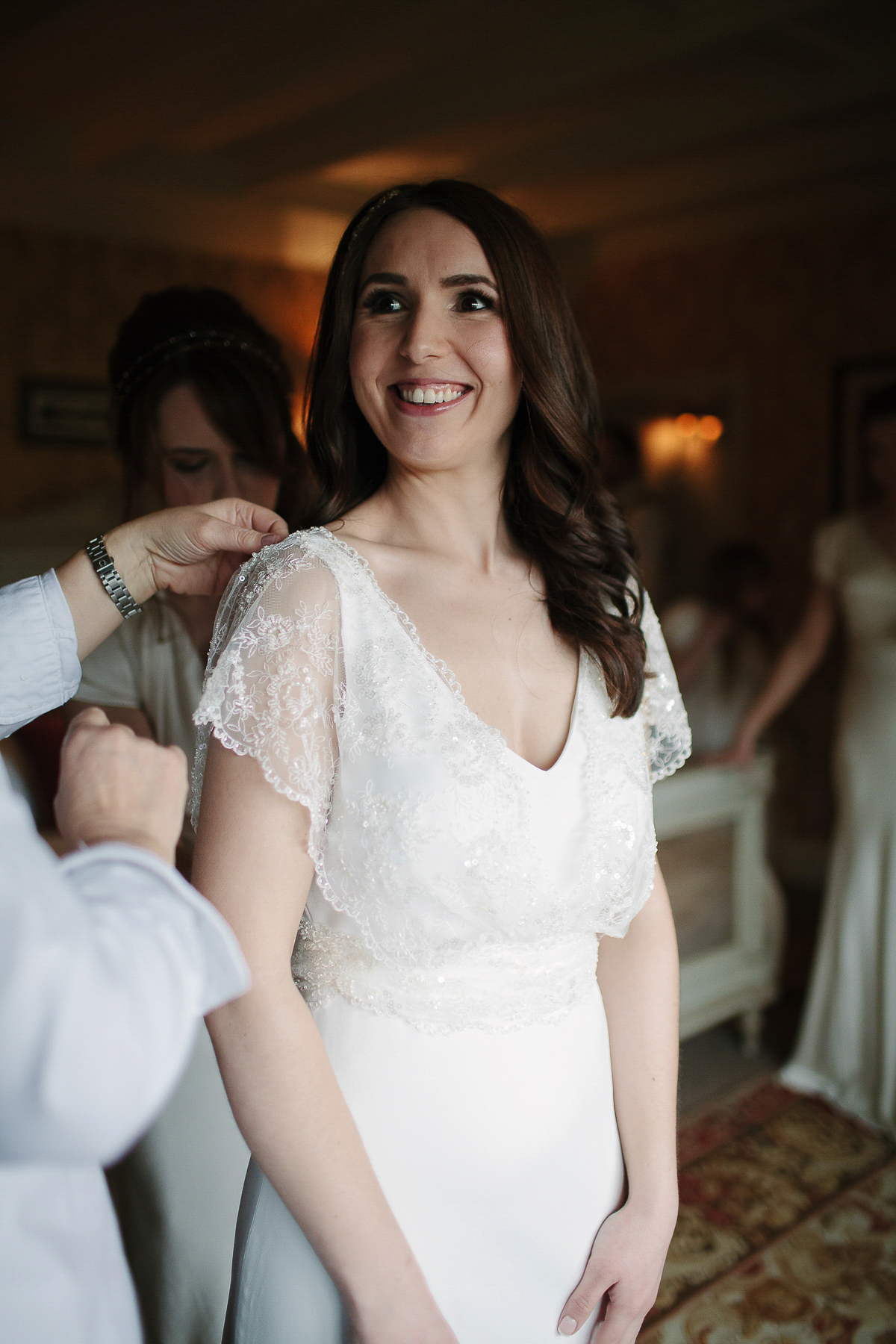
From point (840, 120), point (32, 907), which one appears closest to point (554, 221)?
point (840, 120)

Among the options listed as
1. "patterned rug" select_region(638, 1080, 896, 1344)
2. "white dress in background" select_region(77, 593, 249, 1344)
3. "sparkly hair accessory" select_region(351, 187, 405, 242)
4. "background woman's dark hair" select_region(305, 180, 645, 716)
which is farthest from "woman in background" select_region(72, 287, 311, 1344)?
"patterned rug" select_region(638, 1080, 896, 1344)

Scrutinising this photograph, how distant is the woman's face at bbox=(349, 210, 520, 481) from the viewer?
129 cm

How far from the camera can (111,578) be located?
1.25 metres

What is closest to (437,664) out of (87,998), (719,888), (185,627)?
(87,998)

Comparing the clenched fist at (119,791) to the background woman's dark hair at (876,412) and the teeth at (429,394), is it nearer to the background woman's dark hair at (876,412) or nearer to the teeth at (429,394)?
the teeth at (429,394)

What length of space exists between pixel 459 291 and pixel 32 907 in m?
0.96

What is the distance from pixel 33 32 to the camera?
3.77 metres

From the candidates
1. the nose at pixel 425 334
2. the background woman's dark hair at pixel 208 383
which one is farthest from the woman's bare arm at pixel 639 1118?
the background woman's dark hair at pixel 208 383

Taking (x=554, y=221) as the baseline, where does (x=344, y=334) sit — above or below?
below

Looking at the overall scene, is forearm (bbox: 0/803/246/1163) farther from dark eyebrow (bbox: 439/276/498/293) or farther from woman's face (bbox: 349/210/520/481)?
dark eyebrow (bbox: 439/276/498/293)

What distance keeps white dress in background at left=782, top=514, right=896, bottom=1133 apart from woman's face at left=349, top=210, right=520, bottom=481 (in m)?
2.36

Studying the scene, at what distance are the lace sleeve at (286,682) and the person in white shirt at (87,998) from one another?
19 centimetres

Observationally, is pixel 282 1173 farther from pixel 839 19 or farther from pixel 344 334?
pixel 839 19

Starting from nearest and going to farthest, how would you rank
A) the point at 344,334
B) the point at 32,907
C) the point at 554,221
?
the point at 32,907, the point at 344,334, the point at 554,221
